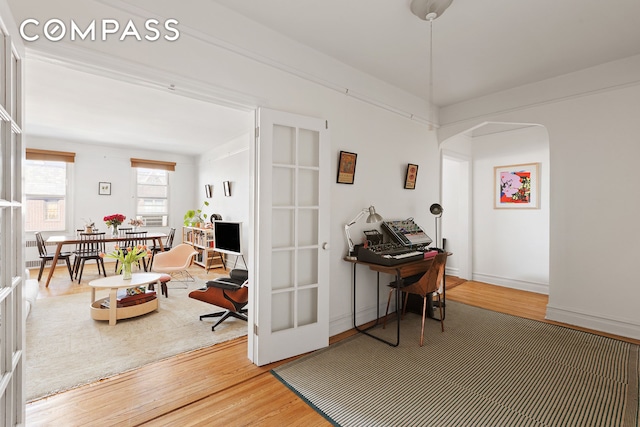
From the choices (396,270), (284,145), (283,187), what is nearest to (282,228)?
(283,187)

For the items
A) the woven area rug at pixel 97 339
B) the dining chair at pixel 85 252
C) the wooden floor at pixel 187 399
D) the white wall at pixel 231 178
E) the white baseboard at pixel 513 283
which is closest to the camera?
the wooden floor at pixel 187 399

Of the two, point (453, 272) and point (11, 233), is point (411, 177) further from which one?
point (11, 233)

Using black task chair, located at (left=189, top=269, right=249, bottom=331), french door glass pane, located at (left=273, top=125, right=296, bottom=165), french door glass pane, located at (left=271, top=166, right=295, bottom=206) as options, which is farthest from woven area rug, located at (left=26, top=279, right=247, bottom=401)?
french door glass pane, located at (left=273, top=125, right=296, bottom=165)

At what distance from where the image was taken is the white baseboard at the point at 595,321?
3.10 m

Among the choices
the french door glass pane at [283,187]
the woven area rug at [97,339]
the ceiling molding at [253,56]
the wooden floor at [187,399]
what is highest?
the ceiling molding at [253,56]

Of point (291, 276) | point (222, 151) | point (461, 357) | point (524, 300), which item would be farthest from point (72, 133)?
point (524, 300)

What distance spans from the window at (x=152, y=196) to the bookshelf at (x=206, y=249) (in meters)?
1.40

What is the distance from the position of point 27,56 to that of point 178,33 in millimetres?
847

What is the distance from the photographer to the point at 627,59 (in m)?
3.07

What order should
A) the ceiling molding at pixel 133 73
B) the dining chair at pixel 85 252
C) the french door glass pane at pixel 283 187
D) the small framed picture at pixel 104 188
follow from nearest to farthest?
the ceiling molding at pixel 133 73 → the french door glass pane at pixel 283 187 → the dining chair at pixel 85 252 → the small framed picture at pixel 104 188

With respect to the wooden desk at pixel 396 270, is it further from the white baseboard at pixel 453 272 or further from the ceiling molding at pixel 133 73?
Answer: the white baseboard at pixel 453 272

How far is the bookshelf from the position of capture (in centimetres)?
641

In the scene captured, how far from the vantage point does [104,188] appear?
7.07 m

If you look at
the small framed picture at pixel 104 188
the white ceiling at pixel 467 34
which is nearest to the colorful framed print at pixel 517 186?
the white ceiling at pixel 467 34
